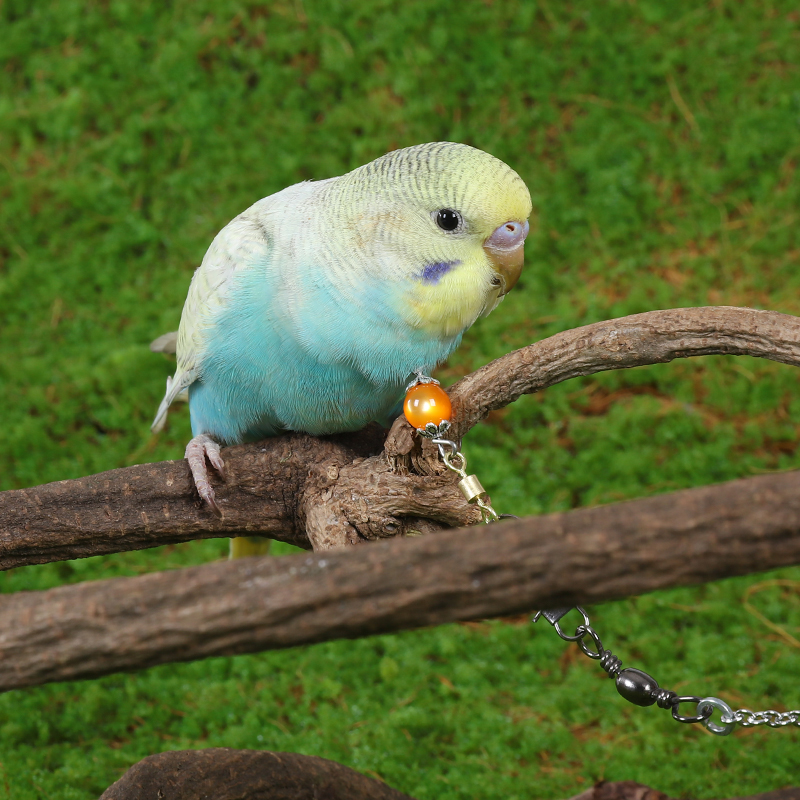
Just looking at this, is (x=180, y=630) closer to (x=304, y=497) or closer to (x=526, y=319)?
(x=304, y=497)

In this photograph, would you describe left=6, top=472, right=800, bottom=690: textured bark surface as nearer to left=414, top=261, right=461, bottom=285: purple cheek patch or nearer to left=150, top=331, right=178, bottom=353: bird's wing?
left=414, top=261, right=461, bottom=285: purple cheek patch

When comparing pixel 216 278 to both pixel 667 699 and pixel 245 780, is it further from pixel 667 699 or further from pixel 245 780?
pixel 667 699

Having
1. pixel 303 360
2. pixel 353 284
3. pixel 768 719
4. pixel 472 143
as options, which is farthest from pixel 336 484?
pixel 472 143

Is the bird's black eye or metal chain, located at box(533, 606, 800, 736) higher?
the bird's black eye

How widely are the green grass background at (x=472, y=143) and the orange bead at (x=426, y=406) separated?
1.18 m

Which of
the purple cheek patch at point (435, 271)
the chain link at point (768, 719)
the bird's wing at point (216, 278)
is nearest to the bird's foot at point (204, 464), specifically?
the bird's wing at point (216, 278)

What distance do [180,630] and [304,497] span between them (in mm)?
770

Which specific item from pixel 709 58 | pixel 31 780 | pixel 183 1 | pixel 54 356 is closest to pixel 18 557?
pixel 31 780

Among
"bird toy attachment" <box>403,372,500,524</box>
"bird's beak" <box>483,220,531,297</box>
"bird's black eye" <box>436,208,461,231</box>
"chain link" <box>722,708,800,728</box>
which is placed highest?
"bird's black eye" <box>436,208,461,231</box>

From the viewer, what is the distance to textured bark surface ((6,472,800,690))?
90 centimetres

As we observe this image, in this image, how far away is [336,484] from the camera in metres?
1.64

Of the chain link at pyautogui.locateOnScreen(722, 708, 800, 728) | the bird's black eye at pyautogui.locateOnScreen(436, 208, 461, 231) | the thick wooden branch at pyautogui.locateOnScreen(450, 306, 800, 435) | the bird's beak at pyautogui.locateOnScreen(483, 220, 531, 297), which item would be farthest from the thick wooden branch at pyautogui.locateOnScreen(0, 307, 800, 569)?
the chain link at pyautogui.locateOnScreen(722, 708, 800, 728)

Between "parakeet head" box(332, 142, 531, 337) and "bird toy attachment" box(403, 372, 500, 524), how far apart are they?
0.11 meters

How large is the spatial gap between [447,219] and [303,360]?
373 millimetres
